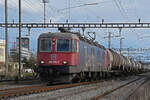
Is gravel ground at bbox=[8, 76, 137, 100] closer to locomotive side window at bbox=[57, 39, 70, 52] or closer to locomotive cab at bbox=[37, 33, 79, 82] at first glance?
locomotive cab at bbox=[37, 33, 79, 82]

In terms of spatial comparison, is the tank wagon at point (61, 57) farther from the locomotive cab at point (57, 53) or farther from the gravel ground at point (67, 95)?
the gravel ground at point (67, 95)

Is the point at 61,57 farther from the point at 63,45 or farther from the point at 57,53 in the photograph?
the point at 63,45

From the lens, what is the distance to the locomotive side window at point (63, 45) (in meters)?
18.9

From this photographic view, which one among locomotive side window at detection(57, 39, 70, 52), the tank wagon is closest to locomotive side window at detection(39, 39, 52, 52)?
the tank wagon

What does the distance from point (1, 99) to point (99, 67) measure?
51.7ft

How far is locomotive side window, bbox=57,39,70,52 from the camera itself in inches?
744

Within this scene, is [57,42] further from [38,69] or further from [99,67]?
[99,67]

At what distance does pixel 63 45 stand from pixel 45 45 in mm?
1204

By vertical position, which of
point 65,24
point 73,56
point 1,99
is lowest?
point 1,99

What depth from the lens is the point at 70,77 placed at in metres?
18.5

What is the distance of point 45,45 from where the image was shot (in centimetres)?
1920

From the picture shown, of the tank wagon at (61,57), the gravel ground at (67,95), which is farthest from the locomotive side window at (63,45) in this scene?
the gravel ground at (67,95)

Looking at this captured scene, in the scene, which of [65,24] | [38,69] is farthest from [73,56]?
[65,24]

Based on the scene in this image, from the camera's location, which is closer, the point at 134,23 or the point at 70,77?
the point at 70,77
